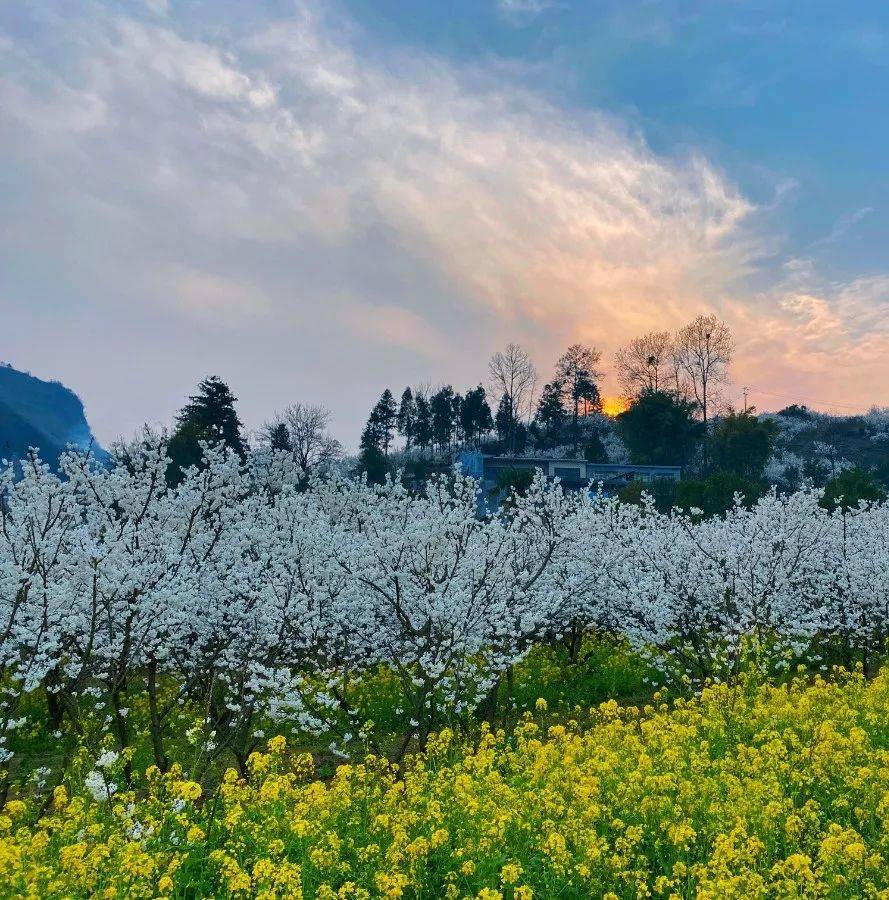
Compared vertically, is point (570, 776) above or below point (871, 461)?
below

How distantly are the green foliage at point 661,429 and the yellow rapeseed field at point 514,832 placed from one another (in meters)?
67.1

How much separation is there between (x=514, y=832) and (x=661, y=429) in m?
71.1

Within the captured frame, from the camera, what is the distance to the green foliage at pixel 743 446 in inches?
2594

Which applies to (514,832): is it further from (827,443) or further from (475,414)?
(827,443)

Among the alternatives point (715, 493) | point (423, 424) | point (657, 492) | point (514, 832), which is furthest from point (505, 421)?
point (514, 832)

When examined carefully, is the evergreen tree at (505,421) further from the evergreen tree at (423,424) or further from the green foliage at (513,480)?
the green foliage at (513,480)

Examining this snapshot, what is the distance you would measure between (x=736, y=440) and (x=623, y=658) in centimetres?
5177

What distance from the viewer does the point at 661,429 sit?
245 feet

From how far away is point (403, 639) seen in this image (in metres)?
14.9

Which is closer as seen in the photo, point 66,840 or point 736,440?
point 66,840

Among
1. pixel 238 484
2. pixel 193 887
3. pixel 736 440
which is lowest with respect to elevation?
pixel 193 887

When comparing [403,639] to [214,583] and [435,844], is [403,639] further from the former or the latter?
[435,844]

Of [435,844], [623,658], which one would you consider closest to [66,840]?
[435,844]

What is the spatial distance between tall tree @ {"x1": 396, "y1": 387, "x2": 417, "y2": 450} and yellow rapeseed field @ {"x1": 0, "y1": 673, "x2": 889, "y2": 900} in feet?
304
